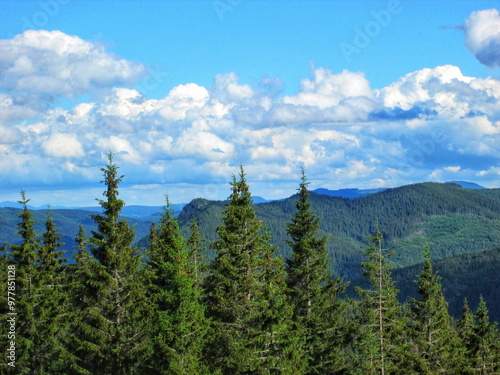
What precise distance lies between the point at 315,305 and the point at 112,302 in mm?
13512

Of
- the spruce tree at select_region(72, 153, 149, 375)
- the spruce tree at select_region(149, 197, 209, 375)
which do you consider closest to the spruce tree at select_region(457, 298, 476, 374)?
the spruce tree at select_region(149, 197, 209, 375)

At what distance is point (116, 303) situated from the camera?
1215 inches

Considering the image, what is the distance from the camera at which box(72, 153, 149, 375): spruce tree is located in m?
30.3

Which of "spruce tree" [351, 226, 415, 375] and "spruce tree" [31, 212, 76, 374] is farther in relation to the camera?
"spruce tree" [31, 212, 76, 374]

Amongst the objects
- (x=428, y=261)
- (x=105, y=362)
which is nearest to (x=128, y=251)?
(x=105, y=362)

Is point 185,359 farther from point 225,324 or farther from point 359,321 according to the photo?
point 359,321

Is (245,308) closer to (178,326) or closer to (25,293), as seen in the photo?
(178,326)

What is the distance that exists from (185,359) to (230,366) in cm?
312

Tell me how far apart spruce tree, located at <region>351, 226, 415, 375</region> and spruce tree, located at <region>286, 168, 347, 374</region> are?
1.57 m

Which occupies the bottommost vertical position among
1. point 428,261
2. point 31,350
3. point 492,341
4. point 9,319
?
point 492,341

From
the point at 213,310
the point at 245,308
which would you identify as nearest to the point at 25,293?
the point at 213,310

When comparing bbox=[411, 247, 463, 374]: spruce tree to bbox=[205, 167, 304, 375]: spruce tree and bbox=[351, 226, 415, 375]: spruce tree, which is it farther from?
bbox=[205, 167, 304, 375]: spruce tree

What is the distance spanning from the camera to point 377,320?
35719mm

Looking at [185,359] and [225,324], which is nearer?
[185,359]
